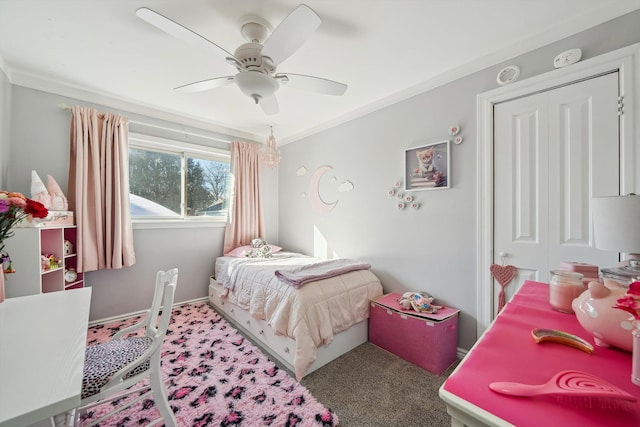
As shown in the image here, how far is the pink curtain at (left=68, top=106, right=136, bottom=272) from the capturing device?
8.03ft

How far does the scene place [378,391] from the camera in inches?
67.4

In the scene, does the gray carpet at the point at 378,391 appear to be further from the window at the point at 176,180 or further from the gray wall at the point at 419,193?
the window at the point at 176,180

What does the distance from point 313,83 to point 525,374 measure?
191cm

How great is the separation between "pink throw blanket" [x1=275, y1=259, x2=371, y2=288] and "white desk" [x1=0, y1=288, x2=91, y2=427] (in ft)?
4.13

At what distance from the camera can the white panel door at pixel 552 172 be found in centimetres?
153

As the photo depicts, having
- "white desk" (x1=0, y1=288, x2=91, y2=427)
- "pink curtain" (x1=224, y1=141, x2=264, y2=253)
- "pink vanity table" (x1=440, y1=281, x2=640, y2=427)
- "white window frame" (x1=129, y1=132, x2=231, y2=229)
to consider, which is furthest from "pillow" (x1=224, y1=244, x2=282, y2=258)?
"pink vanity table" (x1=440, y1=281, x2=640, y2=427)

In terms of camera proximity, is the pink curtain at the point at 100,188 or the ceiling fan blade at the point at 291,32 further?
the pink curtain at the point at 100,188

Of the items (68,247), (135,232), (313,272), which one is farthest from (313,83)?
(68,247)

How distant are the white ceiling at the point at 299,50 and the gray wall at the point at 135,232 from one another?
222mm

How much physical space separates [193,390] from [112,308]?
176 cm

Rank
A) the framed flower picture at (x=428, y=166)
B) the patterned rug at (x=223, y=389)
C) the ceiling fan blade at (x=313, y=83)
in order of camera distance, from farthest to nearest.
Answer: the framed flower picture at (x=428, y=166), the ceiling fan blade at (x=313, y=83), the patterned rug at (x=223, y=389)

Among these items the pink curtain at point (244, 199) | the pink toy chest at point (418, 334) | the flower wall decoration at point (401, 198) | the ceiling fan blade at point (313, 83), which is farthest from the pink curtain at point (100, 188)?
the flower wall decoration at point (401, 198)

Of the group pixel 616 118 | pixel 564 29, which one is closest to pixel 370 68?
pixel 564 29

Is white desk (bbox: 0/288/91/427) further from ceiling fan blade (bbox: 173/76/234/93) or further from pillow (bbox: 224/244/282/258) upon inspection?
pillow (bbox: 224/244/282/258)
